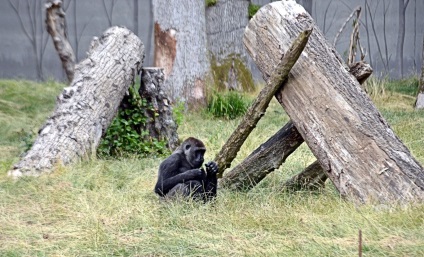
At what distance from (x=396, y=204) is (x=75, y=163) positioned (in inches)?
137

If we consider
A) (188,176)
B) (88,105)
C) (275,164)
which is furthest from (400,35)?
(188,176)

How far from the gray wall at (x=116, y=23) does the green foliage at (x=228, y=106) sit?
592 cm

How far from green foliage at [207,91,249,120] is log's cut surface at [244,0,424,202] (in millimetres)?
4825

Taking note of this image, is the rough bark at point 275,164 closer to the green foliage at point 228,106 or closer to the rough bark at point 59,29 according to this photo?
the green foliage at point 228,106

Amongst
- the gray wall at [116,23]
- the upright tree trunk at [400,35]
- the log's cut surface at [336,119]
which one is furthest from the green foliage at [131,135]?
the upright tree trunk at [400,35]

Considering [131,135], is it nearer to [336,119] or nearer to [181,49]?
[181,49]

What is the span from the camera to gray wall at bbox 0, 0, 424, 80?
16.9 meters

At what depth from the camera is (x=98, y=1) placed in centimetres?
1719

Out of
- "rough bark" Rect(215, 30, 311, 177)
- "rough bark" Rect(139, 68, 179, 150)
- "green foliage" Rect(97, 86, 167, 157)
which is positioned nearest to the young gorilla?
"rough bark" Rect(215, 30, 311, 177)

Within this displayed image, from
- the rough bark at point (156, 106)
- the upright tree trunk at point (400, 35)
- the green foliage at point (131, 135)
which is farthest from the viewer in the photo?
the upright tree trunk at point (400, 35)

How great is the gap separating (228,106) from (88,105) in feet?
11.9

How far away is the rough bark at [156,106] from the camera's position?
28.3 feet

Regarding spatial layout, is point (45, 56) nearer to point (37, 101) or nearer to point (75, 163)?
point (37, 101)

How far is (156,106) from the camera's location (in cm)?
864
